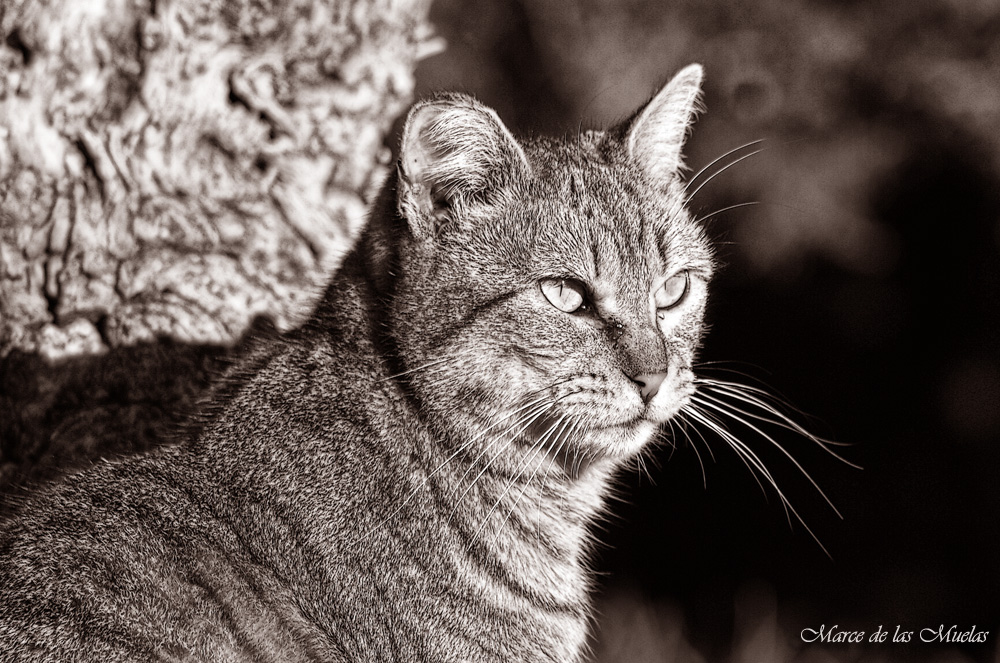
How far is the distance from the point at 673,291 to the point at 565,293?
422mm

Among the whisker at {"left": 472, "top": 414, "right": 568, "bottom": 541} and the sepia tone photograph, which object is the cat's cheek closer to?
the sepia tone photograph

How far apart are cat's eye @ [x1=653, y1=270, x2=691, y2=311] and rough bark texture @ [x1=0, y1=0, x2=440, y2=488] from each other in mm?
1067

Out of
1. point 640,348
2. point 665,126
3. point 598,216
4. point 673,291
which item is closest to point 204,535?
point 640,348

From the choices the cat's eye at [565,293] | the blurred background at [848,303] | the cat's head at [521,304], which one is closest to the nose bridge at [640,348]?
the cat's head at [521,304]

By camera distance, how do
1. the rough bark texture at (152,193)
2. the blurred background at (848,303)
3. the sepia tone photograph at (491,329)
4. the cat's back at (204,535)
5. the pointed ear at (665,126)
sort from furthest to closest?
the blurred background at (848,303) < the rough bark texture at (152,193) < the pointed ear at (665,126) < the sepia tone photograph at (491,329) < the cat's back at (204,535)

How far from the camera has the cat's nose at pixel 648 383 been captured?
224 centimetres

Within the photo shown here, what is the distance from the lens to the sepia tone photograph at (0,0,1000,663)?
7.02ft

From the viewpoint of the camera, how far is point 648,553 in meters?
4.52

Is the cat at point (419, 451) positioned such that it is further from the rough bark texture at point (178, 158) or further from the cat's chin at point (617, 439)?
the rough bark texture at point (178, 158)

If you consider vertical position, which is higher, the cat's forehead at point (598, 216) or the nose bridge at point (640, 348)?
the cat's forehead at point (598, 216)

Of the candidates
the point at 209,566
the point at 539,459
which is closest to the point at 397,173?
the point at 539,459

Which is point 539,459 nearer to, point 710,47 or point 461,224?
point 461,224

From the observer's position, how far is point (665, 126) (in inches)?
112

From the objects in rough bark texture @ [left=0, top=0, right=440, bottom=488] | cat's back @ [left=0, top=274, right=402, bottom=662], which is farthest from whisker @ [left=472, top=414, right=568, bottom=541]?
rough bark texture @ [left=0, top=0, right=440, bottom=488]
